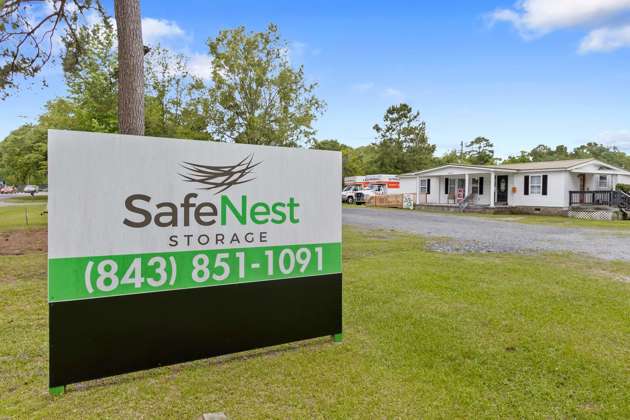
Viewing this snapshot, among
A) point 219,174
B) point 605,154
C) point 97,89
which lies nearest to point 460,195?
point 97,89

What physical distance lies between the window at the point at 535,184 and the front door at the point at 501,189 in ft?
6.06

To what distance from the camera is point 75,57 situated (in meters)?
9.19

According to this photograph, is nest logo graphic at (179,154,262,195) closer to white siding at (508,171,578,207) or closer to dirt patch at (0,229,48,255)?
dirt patch at (0,229,48,255)

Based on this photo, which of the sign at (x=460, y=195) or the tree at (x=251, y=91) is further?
the sign at (x=460, y=195)

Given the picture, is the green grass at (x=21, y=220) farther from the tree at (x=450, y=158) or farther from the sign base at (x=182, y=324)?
the tree at (x=450, y=158)

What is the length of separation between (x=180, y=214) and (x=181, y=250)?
0.95ft

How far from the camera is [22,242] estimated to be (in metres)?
10.3

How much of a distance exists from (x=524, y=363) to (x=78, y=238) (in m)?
3.77

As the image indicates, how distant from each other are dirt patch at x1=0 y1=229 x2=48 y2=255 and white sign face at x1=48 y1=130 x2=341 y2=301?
25.8 feet

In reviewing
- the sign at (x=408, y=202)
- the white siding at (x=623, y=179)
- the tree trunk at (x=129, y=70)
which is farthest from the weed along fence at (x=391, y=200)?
the tree trunk at (x=129, y=70)

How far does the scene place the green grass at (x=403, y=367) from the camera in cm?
271

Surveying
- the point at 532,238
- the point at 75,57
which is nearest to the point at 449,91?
the point at 532,238

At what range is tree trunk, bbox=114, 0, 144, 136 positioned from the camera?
536 cm

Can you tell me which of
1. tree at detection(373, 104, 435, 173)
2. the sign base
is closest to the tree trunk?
the sign base
